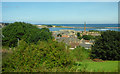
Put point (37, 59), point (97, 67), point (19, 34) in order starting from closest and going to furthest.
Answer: point (97, 67), point (37, 59), point (19, 34)

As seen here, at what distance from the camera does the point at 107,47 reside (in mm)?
9914

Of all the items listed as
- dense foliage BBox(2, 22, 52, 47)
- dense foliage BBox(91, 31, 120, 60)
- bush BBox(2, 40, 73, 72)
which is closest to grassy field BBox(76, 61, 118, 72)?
bush BBox(2, 40, 73, 72)

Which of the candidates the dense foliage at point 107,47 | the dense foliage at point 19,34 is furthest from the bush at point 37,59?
the dense foliage at point 19,34

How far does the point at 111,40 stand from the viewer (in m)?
10.1

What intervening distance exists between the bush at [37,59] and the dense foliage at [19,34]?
5.88 metres

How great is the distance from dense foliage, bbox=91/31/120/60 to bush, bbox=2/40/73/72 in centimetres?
483

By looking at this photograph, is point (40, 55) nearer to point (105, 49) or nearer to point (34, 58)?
point (34, 58)

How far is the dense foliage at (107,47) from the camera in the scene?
32.1 ft

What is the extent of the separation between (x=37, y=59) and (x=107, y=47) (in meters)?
6.29

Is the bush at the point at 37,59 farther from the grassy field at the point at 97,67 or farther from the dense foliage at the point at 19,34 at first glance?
the dense foliage at the point at 19,34

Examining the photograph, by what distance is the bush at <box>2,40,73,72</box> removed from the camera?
→ 15.5 feet

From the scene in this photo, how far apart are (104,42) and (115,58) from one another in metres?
1.40

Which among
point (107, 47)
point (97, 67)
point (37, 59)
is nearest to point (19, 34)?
point (107, 47)

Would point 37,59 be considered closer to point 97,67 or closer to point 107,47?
point 97,67
